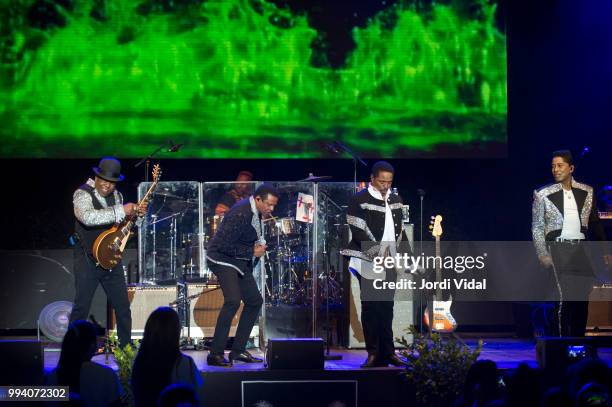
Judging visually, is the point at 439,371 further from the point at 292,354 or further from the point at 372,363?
the point at 292,354

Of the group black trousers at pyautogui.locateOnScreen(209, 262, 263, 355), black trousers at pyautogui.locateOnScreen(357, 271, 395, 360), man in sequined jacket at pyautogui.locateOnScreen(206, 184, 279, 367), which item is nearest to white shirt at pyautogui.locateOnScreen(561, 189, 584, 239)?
black trousers at pyautogui.locateOnScreen(357, 271, 395, 360)

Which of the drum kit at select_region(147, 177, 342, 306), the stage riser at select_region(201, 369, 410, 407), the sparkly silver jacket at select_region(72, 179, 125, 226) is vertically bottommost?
the stage riser at select_region(201, 369, 410, 407)

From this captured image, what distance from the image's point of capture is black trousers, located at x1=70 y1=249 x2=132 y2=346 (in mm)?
8688

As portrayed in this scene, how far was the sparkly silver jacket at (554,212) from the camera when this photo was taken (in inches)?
340

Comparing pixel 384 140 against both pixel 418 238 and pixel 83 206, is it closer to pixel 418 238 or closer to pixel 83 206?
pixel 418 238

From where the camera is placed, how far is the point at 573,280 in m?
8.41

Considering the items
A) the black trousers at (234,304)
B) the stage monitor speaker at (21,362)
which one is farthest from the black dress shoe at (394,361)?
the stage monitor speaker at (21,362)

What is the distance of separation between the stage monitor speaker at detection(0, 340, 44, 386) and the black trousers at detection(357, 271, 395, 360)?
2831mm

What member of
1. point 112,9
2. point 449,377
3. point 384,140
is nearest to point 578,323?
point 449,377

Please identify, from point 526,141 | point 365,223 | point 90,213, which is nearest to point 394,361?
point 365,223

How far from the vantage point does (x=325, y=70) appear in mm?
11578

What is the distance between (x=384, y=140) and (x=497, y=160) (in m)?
1.70

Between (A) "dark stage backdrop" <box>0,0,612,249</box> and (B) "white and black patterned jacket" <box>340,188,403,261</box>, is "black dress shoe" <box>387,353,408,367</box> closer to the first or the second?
(B) "white and black patterned jacket" <box>340,188,403,261</box>

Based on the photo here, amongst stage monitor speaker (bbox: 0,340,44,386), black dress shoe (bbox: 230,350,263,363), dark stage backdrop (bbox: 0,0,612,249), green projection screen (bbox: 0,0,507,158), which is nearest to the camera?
stage monitor speaker (bbox: 0,340,44,386)
